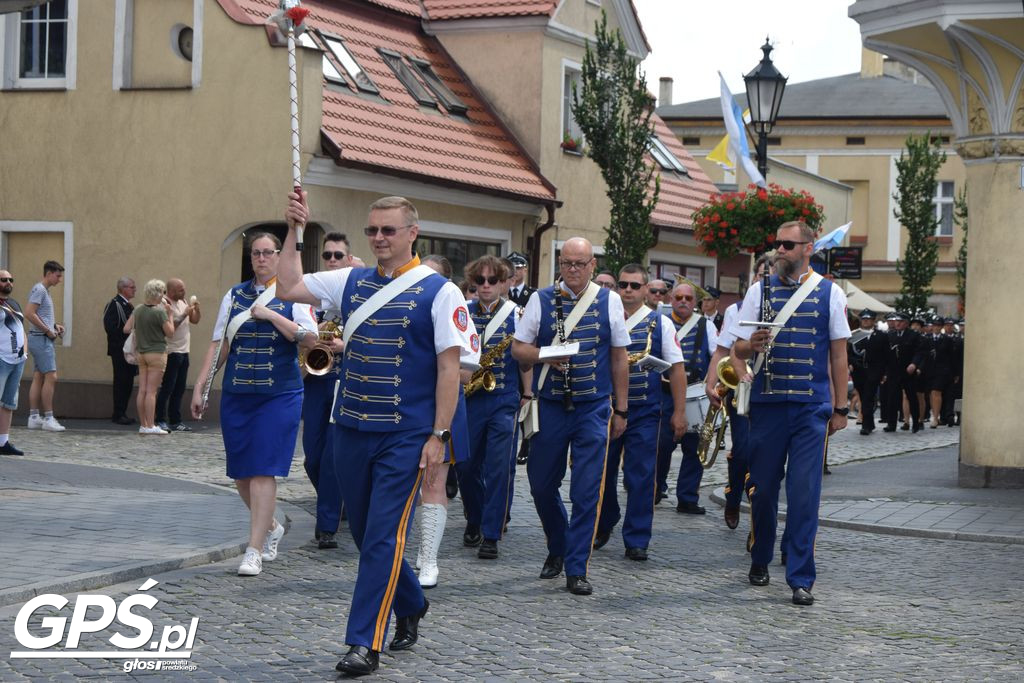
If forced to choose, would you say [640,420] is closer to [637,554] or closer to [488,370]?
[637,554]

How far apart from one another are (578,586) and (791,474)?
4.45ft

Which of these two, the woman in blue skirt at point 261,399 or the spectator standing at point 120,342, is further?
the spectator standing at point 120,342

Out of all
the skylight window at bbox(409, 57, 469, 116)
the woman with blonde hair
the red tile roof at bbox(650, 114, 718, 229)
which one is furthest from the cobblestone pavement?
the red tile roof at bbox(650, 114, 718, 229)

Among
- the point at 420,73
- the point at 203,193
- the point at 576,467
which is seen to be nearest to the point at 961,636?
the point at 576,467

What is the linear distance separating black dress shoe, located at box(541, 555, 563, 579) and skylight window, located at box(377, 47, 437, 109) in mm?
17518

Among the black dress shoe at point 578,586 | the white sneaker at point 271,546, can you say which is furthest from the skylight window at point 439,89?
the black dress shoe at point 578,586

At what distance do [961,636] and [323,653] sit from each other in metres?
3.14

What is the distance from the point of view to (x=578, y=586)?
9094 millimetres

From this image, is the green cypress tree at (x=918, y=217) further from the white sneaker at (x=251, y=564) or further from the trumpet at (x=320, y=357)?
the white sneaker at (x=251, y=564)

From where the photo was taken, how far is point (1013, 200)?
15.5m

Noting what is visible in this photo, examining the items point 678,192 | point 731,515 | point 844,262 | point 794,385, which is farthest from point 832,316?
point 678,192

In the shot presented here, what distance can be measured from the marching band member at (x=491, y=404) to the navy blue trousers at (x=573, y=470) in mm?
918

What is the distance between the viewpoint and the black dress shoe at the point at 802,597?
8.95 meters

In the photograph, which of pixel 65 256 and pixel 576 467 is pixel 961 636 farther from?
pixel 65 256
